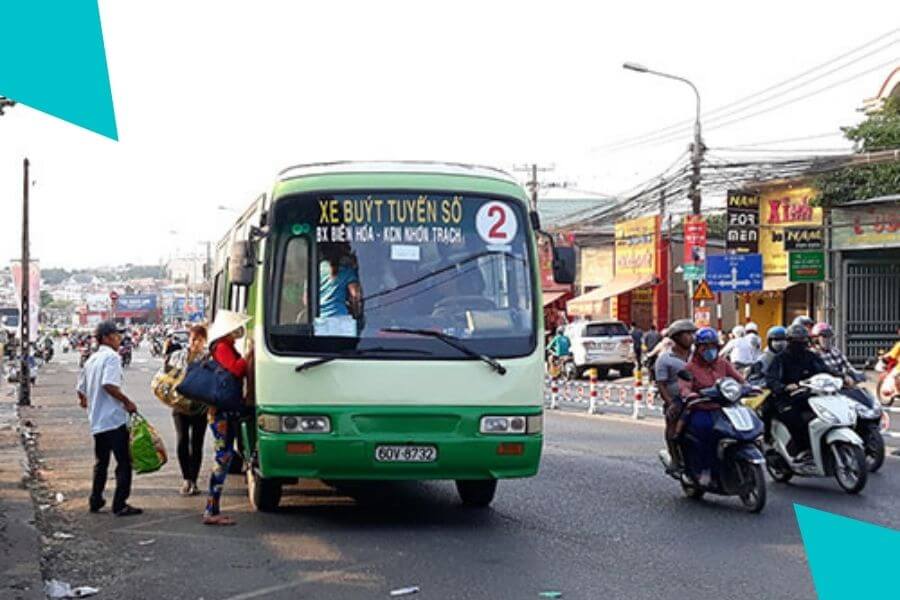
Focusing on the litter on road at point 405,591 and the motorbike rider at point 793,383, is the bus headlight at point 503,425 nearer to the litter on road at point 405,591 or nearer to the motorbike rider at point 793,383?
the litter on road at point 405,591

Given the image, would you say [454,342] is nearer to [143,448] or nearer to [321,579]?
[321,579]

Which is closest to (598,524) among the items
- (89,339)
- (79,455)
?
(79,455)

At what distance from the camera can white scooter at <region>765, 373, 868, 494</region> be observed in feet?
39.5

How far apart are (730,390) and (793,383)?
1831mm

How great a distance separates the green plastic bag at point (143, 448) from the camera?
1087 centimetres

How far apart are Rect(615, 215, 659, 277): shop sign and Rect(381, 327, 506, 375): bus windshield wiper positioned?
3791 centimetres

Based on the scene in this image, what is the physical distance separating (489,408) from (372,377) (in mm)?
930

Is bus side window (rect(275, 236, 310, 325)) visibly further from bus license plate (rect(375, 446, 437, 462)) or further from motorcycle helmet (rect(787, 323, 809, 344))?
motorcycle helmet (rect(787, 323, 809, 344))

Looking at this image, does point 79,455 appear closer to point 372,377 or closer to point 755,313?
point 372,377

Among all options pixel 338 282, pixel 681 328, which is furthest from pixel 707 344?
pixel 338 282

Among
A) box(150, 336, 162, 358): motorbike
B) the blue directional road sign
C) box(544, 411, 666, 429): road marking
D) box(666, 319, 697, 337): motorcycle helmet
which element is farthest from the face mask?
box(150, 336, 162, 358): motorbike

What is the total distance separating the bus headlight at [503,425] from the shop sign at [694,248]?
20770mm

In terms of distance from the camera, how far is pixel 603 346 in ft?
128

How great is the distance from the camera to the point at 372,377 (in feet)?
32.3
